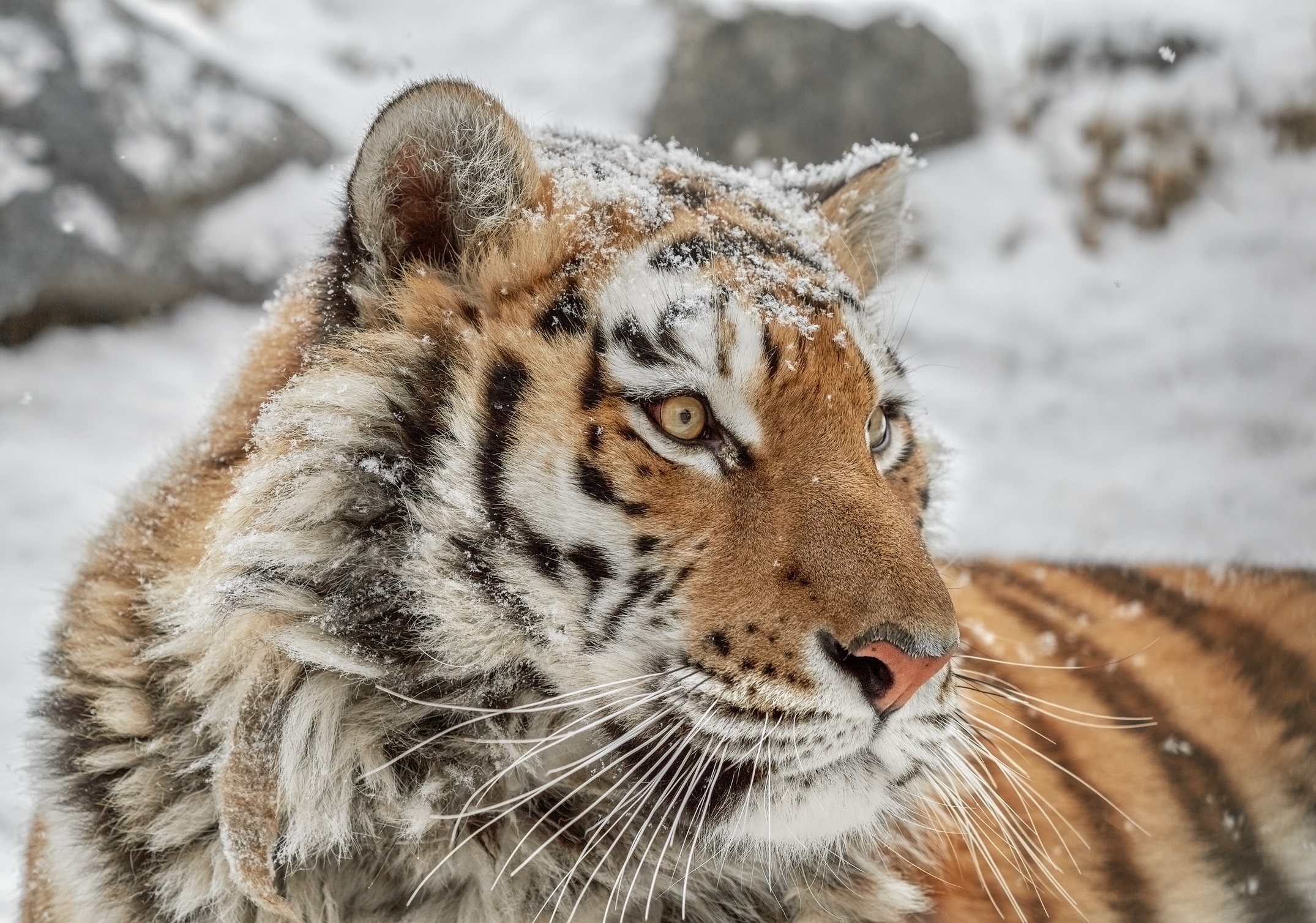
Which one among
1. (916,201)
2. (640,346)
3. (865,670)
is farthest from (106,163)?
(865,670)

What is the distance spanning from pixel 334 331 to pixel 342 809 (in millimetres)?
642

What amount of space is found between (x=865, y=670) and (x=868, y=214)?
1.04 meters

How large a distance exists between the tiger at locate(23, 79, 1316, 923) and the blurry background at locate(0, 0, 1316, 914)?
169 cm

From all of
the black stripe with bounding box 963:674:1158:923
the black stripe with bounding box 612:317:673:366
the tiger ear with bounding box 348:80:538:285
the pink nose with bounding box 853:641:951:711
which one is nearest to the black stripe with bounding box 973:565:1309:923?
the black stripe with bounding box 963:674:1158:923

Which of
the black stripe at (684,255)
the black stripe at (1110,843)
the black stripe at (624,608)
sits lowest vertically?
the black stripe at (1110,843)

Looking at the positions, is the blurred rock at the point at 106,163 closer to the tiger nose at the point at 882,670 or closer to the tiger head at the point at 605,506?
the tiger head at the point at 605,506

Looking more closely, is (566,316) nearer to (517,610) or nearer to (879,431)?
(517,610)

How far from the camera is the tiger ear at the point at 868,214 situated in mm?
2090

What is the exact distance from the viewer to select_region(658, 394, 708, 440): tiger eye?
1498 mm

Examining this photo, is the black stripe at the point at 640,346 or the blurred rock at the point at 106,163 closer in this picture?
the black stripe at the point at 640,346

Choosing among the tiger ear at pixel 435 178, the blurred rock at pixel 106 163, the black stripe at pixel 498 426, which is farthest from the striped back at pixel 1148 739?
the blurred rock at pixel 106 163

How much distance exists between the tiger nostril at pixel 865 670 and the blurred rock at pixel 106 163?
3.50 m

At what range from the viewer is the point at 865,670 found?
1.38 m

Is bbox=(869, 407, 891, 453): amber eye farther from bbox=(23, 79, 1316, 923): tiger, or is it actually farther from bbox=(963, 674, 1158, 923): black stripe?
bbox=(963, 674, 1158, 923): black stripe
